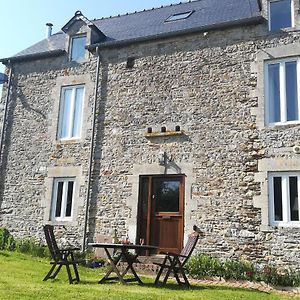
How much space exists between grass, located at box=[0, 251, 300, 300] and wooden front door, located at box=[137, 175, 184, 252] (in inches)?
73.7

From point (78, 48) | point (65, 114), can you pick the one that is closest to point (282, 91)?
point (65, 114)

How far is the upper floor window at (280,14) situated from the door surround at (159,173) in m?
4.39

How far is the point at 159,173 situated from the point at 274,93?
12.0 feet

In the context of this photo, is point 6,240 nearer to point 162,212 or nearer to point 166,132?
point 162,212

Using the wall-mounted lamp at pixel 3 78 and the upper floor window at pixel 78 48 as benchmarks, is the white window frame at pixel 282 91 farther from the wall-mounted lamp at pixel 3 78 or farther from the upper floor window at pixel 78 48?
the wall-mounted lamp at pixel 3 78

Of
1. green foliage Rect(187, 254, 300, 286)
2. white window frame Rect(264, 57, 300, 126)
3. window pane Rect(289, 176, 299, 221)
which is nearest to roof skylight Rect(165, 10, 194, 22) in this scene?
white window frame Rect(264, 57, 300, 126)

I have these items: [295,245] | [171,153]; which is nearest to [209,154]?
[171,153]

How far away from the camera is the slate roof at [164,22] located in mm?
11977

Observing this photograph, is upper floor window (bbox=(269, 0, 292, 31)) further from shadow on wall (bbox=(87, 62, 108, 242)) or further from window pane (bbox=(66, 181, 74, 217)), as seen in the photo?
window pane (bbox=(66, 181, 74, 217))

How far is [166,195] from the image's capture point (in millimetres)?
11406

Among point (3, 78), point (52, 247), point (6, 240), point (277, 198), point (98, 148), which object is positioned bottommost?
Answer: point (6, 240)

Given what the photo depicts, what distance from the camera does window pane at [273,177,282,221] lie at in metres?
9.98

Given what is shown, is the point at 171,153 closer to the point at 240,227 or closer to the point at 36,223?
A: the point at 240,227

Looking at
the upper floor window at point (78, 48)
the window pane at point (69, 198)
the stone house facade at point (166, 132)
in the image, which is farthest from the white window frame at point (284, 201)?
the upper floor window at point (78, 48)
